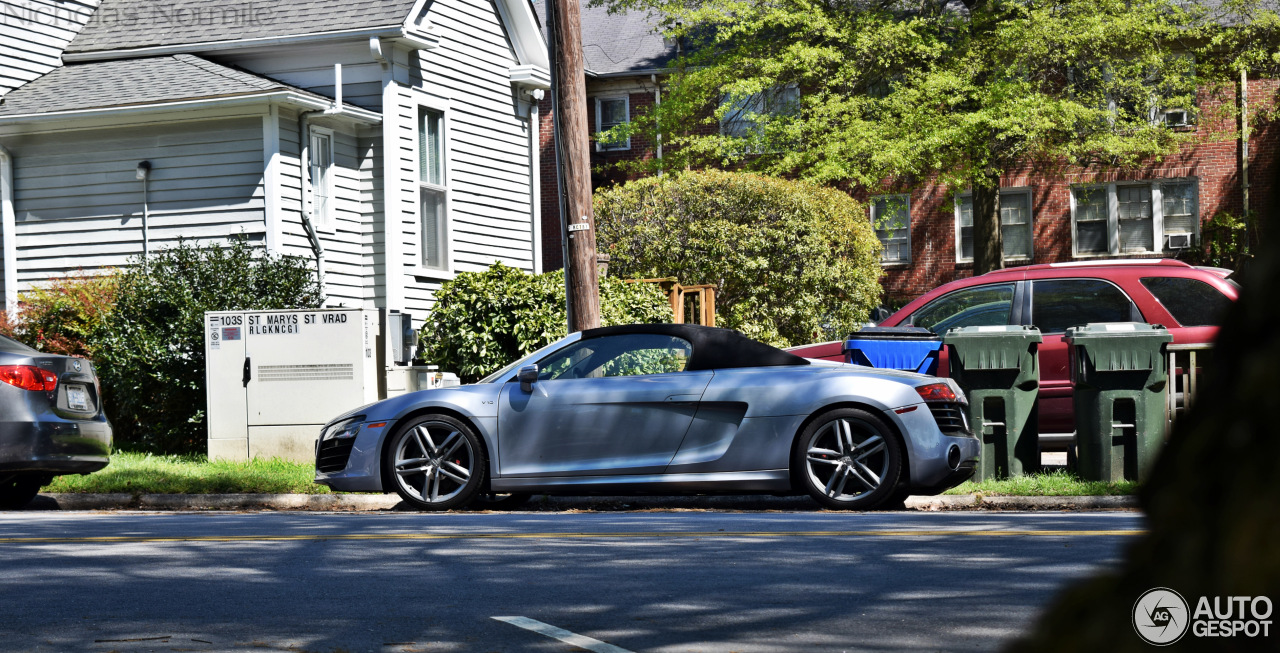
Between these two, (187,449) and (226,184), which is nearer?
(187,449)

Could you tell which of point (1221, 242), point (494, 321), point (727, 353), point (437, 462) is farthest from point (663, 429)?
point (1221, 242)

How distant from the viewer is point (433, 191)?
19.5m

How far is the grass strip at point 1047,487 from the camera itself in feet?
32.8

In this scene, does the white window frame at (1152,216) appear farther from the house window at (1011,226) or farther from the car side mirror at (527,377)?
the car side mirror at (527,377)

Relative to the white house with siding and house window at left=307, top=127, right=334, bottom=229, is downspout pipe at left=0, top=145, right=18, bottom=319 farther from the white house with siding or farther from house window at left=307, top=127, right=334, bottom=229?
house window at left=307, top=127, right=334, bottom=229

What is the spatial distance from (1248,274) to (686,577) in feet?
16.9

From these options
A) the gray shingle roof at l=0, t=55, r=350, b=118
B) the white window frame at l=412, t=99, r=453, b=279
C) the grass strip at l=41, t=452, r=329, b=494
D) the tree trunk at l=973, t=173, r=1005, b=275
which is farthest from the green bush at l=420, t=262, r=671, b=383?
the tree trunk at l=973, t=173, r=1005, b=275

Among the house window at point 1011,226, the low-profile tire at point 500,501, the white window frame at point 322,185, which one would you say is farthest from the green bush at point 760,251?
the low-profile tire at point 500,501

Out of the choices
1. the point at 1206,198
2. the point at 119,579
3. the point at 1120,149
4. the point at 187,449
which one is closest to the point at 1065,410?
the point at 119,579

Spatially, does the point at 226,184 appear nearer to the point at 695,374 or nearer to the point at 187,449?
the point at 187,449

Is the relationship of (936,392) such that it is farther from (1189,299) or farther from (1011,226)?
(1011,226)

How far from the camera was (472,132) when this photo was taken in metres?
20.6

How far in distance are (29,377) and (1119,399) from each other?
8670 millimetres

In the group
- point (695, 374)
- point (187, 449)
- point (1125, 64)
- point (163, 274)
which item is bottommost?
point (187, 449)
